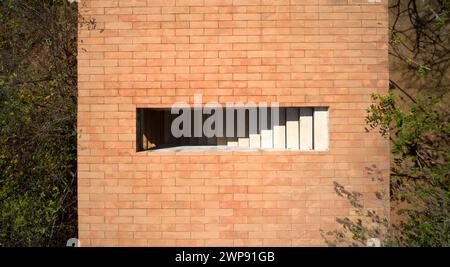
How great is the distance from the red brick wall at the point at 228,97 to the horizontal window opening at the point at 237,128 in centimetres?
22

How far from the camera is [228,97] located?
3.90m

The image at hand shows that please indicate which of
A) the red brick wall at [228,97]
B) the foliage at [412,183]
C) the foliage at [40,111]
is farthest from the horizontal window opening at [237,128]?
the foliage at [40,111]

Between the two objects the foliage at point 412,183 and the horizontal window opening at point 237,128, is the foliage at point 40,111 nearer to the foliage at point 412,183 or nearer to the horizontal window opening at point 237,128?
the horizontal window opening at point 237,128

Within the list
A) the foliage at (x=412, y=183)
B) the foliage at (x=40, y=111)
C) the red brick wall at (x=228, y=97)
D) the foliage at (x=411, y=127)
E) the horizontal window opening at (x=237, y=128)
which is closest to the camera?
the foliage at (x=412, y=183)

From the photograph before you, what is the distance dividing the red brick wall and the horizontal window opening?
218mm

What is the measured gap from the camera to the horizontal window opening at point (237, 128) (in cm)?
413

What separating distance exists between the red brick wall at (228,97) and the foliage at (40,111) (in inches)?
35.6

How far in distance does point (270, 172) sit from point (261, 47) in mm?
1595

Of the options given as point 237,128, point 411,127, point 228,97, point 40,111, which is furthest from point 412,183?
point 40,111

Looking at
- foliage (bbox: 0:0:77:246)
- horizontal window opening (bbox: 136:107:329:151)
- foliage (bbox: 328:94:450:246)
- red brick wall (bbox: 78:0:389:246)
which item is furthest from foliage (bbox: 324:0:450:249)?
foliage (bbox: 0:0:77:246)

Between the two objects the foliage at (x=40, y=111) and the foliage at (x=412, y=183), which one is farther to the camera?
the foliage at (x=40, y=111)

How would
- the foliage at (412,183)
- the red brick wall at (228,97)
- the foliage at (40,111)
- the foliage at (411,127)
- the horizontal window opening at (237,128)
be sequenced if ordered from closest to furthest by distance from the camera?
the foliage at (412,183)
the foliage at (411,127)
the red brick wall at (228,97)
the horizontal window opening at (237,128)
the foliage at (40,111)

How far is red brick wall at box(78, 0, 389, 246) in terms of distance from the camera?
12.8 ft

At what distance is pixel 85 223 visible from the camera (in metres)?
4.05
